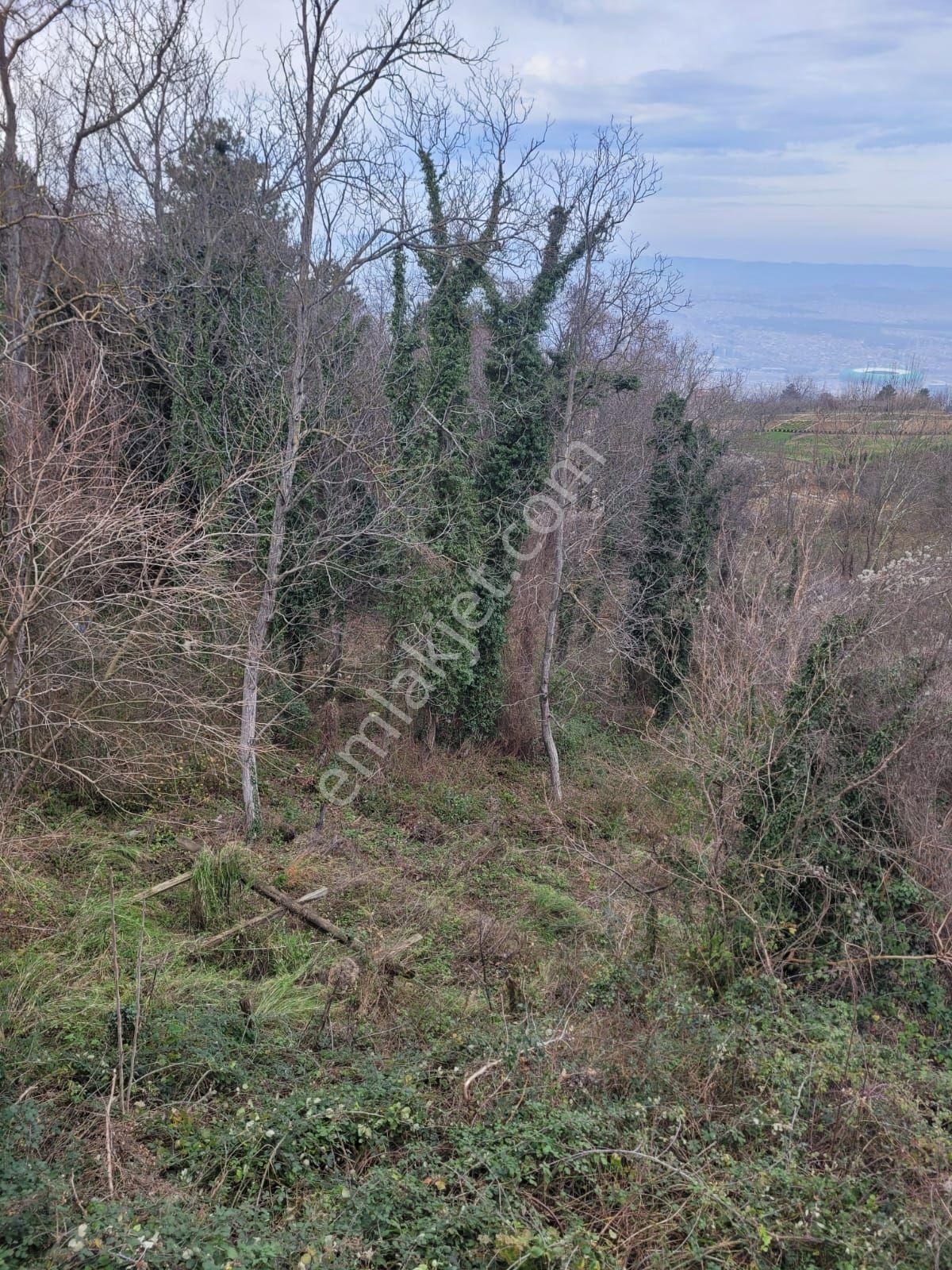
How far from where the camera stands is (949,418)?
27.4m

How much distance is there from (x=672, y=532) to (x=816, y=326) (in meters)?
47.5

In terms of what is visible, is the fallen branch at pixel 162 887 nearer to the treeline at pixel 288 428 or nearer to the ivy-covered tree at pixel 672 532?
the treeline at pixel 288 428

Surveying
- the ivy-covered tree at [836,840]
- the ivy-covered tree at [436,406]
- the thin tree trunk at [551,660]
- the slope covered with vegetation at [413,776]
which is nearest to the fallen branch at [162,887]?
the slope covered with vegetation at [413,776]

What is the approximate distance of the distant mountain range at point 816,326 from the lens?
29.0 meters

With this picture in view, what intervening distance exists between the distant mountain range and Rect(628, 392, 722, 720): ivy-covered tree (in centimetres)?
265

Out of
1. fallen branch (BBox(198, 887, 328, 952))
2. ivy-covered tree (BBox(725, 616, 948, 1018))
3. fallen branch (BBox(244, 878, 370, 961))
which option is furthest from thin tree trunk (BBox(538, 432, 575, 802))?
fallen branch (BBox(244, 878, 370, 961))

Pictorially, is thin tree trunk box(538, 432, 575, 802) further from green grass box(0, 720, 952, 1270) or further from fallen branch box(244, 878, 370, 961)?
fallen branch box(244, 878, 370, 961)

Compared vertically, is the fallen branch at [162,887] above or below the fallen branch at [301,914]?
above

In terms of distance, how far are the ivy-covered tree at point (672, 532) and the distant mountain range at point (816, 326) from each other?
8.70ft

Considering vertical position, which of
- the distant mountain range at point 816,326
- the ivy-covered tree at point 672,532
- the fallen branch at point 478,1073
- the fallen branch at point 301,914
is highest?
the distant mountain range at point 816,326

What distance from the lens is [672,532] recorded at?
677 inches

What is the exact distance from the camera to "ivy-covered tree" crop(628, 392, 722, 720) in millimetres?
17016

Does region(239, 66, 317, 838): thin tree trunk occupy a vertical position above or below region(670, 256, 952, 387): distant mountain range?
below

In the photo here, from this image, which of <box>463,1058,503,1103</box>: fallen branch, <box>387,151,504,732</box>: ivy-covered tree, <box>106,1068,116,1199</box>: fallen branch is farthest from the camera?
<box>387,151,504,732</box>: ivy-covered tree
